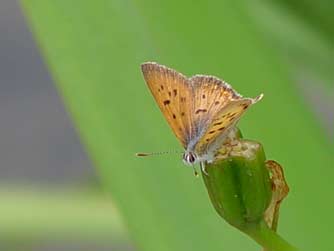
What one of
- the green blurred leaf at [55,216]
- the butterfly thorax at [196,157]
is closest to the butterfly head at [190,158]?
the butterfly thorax at [196,157]

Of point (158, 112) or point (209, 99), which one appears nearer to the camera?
point (209, 99)

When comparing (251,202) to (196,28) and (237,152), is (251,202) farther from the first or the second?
(196,28)

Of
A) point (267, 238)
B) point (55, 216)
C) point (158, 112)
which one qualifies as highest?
point (55, 216)

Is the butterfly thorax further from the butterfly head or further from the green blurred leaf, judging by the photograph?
the green blurred leaf

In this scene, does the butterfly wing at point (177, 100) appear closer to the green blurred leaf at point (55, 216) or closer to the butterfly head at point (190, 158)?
the butterfly head at point (190, 158)

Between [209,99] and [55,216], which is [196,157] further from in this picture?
[55,216]

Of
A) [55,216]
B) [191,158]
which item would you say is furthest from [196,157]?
[55,216]

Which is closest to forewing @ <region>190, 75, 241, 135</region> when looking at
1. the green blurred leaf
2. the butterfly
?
the butterfly
